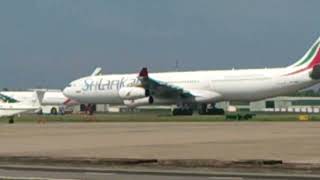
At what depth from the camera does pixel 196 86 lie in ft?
298

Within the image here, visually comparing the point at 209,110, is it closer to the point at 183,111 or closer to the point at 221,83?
the point at 183,111

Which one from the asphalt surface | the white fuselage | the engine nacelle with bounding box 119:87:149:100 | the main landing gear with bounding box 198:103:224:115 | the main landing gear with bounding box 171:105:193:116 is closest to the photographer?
the asphalt surface

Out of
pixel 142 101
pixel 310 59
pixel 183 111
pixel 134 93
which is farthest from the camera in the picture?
pixel 183 111

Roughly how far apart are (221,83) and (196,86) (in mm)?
3569

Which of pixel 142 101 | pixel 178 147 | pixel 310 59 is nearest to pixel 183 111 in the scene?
pixel 142 101

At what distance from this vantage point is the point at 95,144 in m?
36.5

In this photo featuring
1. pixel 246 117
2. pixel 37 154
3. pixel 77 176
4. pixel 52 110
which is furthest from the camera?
pixel 52 110

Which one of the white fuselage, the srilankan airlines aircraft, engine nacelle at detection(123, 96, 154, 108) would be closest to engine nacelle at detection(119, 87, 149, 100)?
the srilankan airlines aircraft

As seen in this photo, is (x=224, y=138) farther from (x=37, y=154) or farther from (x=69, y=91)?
(x=69, y=91)

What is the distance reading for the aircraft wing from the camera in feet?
299

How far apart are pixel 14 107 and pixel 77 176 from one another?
63.1 m

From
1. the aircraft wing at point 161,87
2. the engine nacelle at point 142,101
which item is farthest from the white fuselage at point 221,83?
the engine nacelle at point 142,101

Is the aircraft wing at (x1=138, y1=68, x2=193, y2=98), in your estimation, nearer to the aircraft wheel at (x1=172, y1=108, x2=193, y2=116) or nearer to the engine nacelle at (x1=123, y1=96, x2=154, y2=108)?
the engine nacelle at (x1=123, y1=96, x2=154, y2=108)

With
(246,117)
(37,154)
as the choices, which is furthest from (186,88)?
(37,154)
